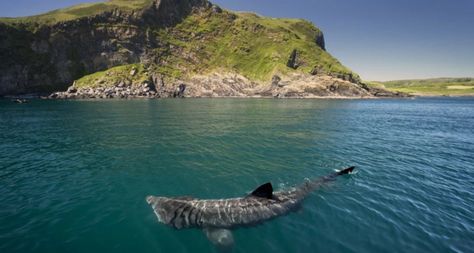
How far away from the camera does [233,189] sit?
19.4 metres

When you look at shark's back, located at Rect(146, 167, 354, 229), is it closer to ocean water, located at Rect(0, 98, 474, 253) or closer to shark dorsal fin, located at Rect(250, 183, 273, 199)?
shark dorsal fin, located at Rect(250, 183, 273, 199)

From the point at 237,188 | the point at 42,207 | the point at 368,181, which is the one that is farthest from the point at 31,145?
the point at 368,181

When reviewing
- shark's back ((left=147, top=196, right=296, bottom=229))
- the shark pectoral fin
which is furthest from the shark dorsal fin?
the shark pectoral fin

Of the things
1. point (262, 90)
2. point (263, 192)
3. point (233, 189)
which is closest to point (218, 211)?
point (263, 192)

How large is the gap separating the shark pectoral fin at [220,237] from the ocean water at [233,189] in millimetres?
407

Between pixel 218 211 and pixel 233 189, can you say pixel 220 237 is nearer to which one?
pixel 218 211

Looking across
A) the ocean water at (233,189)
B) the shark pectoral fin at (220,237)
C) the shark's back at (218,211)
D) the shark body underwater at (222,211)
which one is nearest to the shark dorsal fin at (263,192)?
the shark body underwater at (222,211)

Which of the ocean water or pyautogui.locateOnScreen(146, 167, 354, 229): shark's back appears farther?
pyautogui.locateOnScreen(146, 167, 354, 229): shark's back

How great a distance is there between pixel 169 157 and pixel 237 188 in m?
11.4

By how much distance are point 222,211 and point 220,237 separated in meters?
1.69

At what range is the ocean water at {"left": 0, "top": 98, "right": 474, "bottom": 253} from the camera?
1312 centimetres

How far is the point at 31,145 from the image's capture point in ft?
108

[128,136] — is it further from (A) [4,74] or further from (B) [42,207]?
(A) [4,74]

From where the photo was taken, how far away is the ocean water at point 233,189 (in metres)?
13.1
